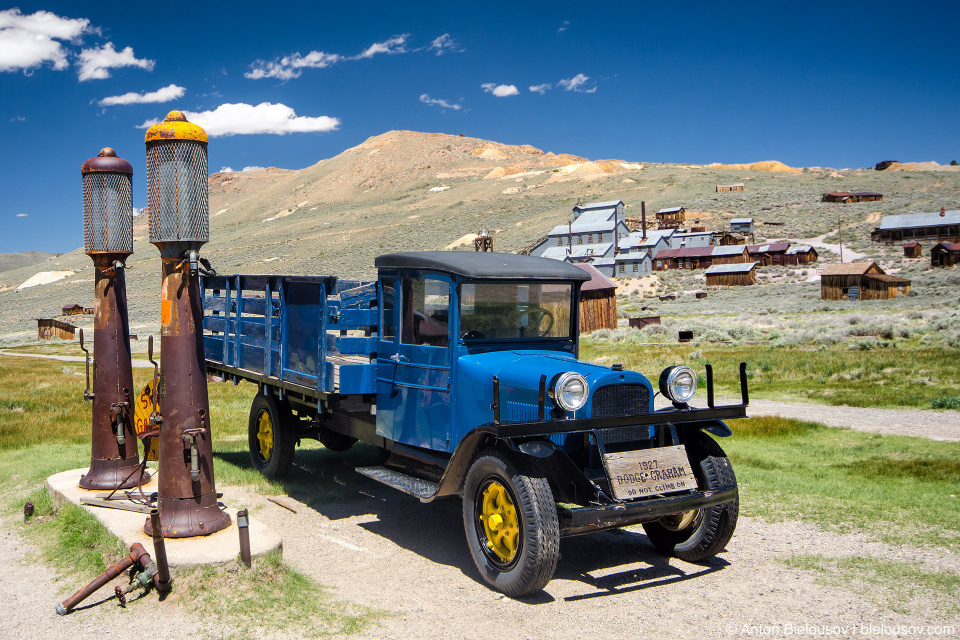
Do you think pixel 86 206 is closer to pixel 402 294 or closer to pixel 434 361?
pixel 402 294

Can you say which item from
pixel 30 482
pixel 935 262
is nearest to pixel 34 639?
pixel 30 482

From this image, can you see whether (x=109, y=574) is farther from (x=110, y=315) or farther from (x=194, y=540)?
(x=110, y=315)

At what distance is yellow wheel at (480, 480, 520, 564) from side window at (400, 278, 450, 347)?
1466 mm

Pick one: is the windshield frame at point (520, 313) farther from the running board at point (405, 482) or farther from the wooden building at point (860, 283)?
the wooden building at point (860, 283)

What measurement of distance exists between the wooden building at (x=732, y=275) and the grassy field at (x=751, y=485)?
53348mm

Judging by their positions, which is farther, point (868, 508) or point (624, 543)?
point (868, 508)

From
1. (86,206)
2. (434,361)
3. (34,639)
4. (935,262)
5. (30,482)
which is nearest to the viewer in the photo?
(34,639)

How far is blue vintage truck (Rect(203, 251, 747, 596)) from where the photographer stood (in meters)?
5.39

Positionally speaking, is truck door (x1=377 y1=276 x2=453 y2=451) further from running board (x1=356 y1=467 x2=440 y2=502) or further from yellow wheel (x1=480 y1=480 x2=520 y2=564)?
yellow wheel (x1=480 y1=480 x2=520 y2=564)

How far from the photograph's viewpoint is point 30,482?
8.61 meters

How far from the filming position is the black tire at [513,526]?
204 inches

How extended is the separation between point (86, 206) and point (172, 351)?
2524 mm

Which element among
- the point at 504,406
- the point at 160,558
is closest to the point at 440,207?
the point at 504,406

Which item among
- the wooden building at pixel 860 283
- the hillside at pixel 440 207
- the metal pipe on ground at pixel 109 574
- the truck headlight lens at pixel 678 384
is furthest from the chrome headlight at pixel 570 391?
the wooden building at pixel 860 283
